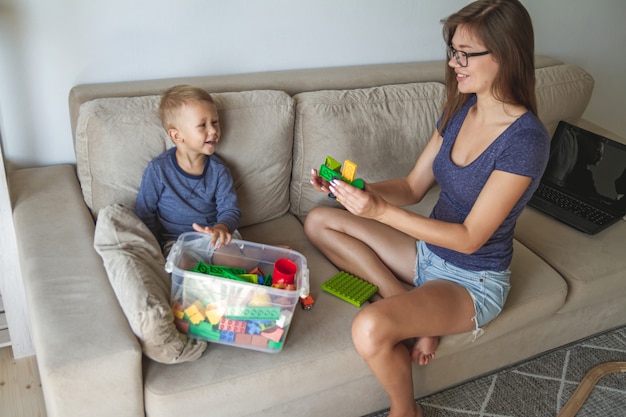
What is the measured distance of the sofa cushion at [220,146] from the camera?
180 centimetres

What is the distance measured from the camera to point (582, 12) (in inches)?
116

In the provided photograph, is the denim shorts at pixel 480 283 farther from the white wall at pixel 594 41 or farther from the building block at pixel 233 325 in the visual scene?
the white wall at pixel 594 41

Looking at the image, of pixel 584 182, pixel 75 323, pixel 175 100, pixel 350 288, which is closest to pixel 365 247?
pixel 350 288

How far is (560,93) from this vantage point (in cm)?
253

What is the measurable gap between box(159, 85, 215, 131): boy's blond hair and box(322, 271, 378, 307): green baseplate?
0.66 meters

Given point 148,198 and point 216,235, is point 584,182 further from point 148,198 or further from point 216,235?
point 148,198

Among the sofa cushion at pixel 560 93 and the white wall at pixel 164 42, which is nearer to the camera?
the white wall at pixel 164 42

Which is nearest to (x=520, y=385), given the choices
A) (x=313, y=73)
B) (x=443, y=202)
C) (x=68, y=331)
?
(x=443, y=202)

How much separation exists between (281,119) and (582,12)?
182 cm

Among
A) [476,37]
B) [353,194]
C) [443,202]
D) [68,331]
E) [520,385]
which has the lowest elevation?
[520,385]

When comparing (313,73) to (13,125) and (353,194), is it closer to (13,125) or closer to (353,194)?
(353,194)

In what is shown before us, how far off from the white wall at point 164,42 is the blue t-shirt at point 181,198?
0.46 metres

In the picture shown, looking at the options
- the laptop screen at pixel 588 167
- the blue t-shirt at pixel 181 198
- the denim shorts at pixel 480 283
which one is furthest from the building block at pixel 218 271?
the laptop screen at pixel 588 167

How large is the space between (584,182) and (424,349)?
1.14 metres
